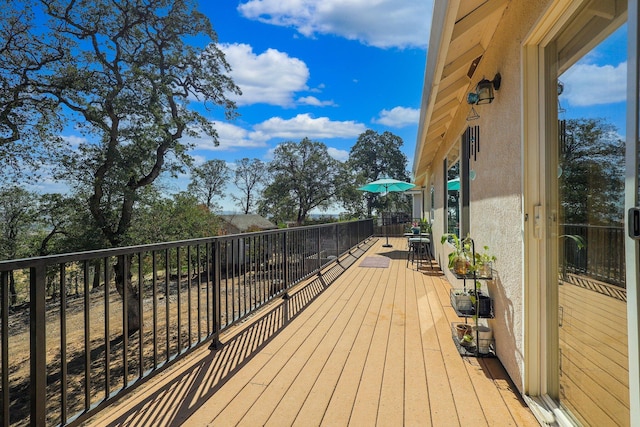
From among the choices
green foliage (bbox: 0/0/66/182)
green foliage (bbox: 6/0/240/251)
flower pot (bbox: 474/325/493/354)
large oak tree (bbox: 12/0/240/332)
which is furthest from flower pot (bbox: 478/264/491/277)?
green foliage (bbox: 0/0/66/182)

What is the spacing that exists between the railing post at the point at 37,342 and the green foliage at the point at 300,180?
22709 millimetres

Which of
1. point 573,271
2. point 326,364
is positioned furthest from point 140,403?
point 573,271

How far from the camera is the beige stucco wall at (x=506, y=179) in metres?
1.93

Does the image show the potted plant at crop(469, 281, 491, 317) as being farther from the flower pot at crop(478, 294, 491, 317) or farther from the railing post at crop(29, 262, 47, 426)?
the railing post at crop(29, 262, 47, 426)

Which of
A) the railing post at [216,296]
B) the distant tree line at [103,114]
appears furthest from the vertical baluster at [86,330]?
the distant tree line at [103,114]

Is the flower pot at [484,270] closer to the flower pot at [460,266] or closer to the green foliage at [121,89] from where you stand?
the flower pot at [460,266]

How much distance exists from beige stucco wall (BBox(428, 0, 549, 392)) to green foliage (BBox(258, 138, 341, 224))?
21.6 metres

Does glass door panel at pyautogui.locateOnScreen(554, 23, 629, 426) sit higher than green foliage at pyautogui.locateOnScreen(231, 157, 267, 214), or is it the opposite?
green foliage at pyautogui.locateOnScreen(231, 157, 267, 214)

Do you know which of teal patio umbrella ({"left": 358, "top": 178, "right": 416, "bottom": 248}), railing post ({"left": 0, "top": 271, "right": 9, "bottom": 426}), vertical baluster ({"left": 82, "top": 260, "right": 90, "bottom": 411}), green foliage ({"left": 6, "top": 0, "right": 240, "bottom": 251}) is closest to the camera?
railing post ({"left": 0, "top": 271, "right": 9, "bottom": 426})

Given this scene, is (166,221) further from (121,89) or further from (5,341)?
(5,341)

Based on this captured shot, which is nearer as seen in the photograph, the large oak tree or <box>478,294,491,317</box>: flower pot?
<box>478,294,491,317</box>: flower pot

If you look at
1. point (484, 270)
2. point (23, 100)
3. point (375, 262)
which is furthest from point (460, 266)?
point (23, 100)

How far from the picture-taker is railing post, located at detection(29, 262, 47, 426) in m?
1.35

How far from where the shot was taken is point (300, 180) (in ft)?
79.4
